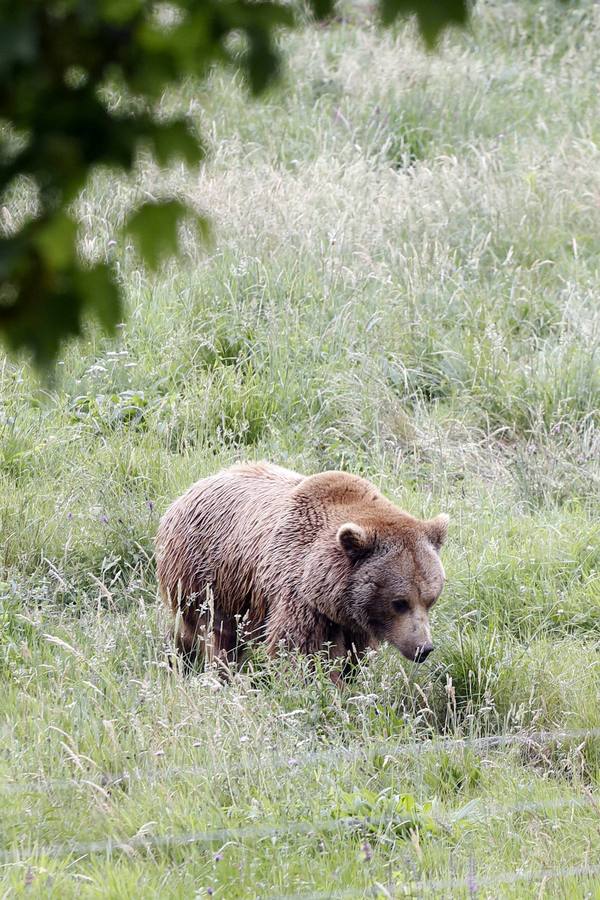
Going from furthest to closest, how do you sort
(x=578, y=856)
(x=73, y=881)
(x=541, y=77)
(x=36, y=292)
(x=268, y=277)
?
(x=541, y=77) < (x=268, y=277) < (x=578, y=856) < (x=73, y=881) < (x=36, y=292)

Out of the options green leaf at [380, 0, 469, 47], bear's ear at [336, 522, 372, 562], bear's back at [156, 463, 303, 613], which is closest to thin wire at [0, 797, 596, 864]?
bear's ear at [336, 522, 372, 562]

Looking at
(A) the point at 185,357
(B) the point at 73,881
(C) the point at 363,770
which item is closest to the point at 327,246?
(A) the point at 185,357

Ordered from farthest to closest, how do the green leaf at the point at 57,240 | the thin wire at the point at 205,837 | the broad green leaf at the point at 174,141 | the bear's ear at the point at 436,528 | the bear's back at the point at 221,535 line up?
the bear's back at the point at 221,535 → the bear's ear at the point at 436,528 → the thin wire at the point at 205,837 → the broad green leaf at the point at 174,141 → the green leaf at the point at 57,240

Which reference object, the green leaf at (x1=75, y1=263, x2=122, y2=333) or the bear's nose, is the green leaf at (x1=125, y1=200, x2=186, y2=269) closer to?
the green leaf at (x1=75, y1=263, x2=122, y2=333)

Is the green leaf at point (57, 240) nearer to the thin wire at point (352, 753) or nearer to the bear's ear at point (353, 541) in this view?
the thin wire at point (352, 753)

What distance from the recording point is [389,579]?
555cm

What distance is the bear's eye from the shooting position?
18.1 feet

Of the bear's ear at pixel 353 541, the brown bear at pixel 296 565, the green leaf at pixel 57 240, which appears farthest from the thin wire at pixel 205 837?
the green leaf at pixel 57 240

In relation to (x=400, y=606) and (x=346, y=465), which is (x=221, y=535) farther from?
(x=346, y=465)

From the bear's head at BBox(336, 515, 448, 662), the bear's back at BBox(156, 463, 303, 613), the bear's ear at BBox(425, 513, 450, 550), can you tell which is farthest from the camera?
the bear's back at BBox(156, 463, 303, 613)

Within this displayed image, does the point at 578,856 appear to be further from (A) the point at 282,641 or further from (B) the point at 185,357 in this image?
(B) the point at 185,357

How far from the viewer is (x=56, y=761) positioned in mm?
4531

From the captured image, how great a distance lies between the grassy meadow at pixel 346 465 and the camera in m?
4.16

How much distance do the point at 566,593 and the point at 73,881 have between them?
3.27 metres
